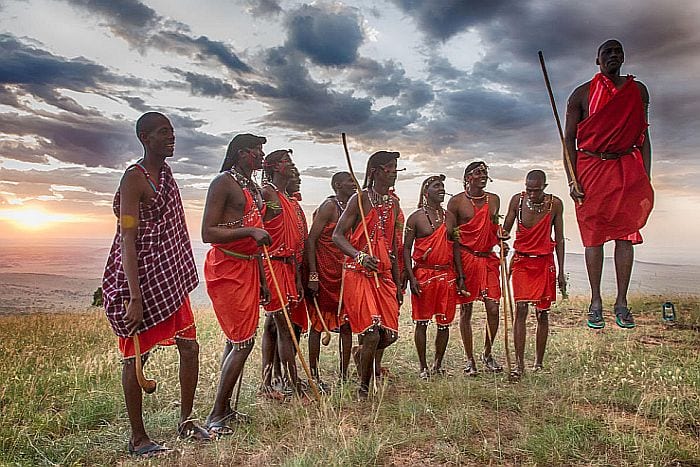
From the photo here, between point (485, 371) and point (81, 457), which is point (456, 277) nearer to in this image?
point (485, 371)

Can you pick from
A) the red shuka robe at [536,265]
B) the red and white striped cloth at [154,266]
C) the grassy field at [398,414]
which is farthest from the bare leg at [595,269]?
the red and white striped cloth at [154,266]

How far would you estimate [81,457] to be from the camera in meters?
5.02

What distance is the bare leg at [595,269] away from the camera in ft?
15.9

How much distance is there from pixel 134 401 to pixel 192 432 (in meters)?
0.66

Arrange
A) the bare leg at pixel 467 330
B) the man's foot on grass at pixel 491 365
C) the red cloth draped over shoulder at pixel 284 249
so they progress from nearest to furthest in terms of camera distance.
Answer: the red cloth draped over shoulder at pixel 284 249, the bare leg at pixel 467 330, the man's foot on grass at pixel 491 365

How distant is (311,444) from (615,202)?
318 centimetres

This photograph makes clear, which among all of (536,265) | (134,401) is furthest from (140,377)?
(536,265)

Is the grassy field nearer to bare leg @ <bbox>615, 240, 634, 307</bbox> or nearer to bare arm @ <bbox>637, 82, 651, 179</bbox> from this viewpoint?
bare leg @ <bbox>615, 240, 634, 307</bbox>

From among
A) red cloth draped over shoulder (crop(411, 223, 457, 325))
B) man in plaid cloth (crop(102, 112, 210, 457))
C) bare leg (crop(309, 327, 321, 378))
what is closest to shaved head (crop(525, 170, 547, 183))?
red cloth draped over shoulder (crop(411, 223, 457, 325))

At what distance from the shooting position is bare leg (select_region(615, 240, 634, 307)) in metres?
4.70

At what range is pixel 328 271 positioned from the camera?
7242mm

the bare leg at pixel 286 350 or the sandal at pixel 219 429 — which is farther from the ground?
the bare leg at pixel 286 350

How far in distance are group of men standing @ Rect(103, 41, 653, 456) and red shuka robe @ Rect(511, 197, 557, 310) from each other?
0.05 ft

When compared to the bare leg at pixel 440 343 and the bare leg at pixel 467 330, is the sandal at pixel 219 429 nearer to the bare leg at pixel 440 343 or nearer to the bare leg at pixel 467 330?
the bare leg at pixel 440 343
